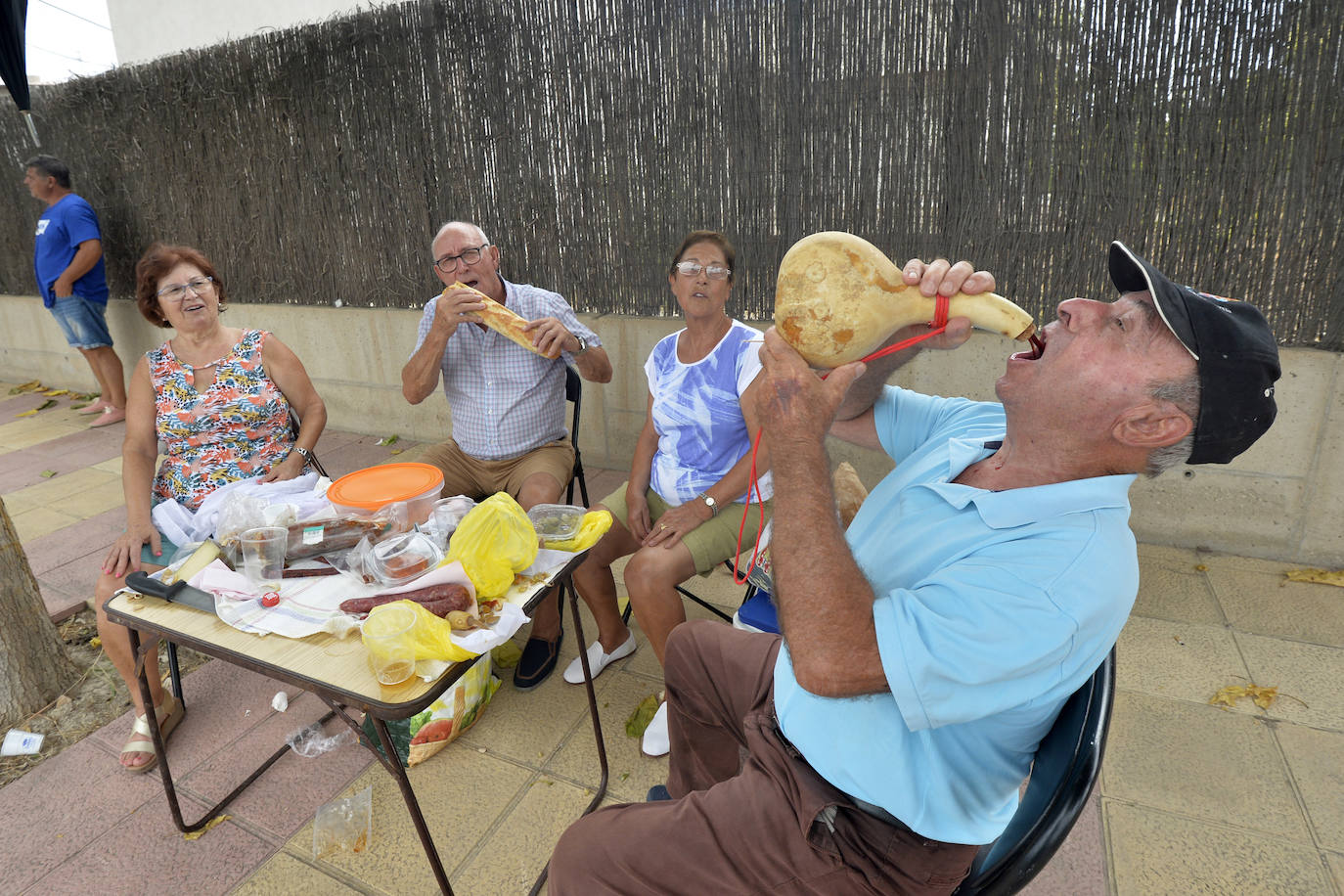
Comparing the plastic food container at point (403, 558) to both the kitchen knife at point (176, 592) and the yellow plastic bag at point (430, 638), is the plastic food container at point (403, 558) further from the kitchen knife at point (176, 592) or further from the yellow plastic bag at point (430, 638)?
the kitchen knife at point (176, 592)

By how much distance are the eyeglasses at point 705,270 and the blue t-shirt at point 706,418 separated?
0.20 metres

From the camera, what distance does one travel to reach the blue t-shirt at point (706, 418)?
265 cm

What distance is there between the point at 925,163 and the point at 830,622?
3141mm

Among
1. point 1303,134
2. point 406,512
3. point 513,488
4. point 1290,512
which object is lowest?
point 1290,512

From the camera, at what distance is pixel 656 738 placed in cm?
246

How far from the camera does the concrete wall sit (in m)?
3.22

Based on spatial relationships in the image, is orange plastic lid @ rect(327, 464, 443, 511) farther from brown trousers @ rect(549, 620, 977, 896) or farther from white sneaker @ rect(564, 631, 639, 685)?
brown trousers @ rect(549, 620, 977, 896)

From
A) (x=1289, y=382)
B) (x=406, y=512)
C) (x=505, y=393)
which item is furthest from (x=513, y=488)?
(x=1289, y=382)

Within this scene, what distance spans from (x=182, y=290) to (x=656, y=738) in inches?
106

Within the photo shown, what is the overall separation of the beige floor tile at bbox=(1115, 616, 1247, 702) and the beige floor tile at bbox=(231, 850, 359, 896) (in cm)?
285

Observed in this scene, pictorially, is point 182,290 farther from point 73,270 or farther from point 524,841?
point 73,270

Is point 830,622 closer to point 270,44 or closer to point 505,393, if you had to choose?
point 505,393

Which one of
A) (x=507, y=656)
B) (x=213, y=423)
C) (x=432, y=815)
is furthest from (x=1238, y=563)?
(x=213, y=423)

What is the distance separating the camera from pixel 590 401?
4785mm
